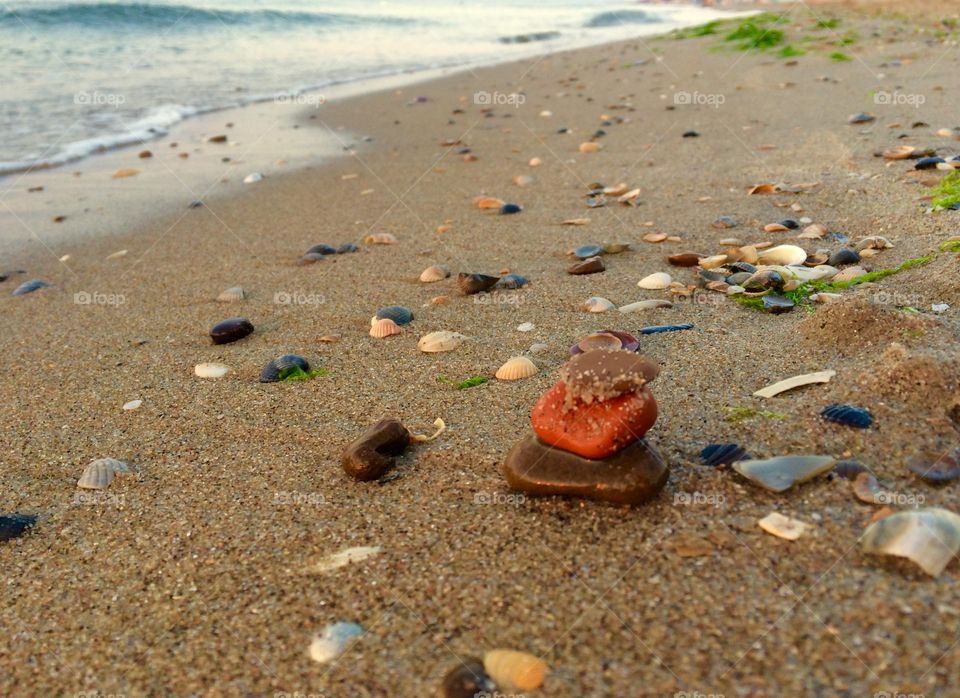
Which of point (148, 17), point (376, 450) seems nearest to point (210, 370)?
point (376, 450)

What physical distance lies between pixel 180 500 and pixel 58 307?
270 centimetres

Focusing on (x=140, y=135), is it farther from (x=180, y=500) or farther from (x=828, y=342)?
(x=828, y=342)

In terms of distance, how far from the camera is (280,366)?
310 centimetres

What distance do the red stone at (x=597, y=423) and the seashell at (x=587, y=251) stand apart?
92.1 inches

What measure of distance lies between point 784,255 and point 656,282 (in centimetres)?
68

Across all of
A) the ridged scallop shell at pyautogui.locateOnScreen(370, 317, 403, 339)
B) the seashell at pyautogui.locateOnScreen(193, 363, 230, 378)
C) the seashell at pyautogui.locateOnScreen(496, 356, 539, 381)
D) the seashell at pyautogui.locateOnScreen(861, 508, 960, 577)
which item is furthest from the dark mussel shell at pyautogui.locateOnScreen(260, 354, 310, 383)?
the seashell at pyautogui.locateOnScreen(861, 508, 960, 577)

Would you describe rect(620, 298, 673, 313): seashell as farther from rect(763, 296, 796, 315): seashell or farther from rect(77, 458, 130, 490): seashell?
rect(77, 458, 130, 490): seashell

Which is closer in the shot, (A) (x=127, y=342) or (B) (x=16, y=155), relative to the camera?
(A) (x=127, y=342)

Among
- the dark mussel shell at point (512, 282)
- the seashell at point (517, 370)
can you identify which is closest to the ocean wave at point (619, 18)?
the dark mussel shell at point (512, 282)

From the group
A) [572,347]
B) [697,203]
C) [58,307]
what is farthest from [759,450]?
[58,307]

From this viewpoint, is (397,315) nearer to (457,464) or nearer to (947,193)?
(457,464)

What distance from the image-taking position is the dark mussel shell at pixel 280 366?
307 centimetres

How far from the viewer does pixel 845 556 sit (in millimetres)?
1659

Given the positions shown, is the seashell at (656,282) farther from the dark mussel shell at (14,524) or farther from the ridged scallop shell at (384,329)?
the dark mussel shell at (14,524)
